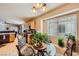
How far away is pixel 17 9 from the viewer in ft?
6.94

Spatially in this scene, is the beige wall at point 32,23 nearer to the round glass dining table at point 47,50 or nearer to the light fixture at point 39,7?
the light fixture at point 39,7

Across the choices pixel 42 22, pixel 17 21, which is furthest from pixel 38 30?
pixel 17 21

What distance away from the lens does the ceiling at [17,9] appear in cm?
210

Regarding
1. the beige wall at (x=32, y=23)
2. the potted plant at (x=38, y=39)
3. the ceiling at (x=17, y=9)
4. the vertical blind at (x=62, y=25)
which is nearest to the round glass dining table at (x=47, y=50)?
the potted plant at (x=38, y=39)

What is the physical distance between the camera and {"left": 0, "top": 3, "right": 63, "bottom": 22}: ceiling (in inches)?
82.7

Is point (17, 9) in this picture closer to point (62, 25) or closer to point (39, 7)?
point (39, 7)

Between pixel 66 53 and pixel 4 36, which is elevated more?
pixel 4 36

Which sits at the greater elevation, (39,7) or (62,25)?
(39,7)

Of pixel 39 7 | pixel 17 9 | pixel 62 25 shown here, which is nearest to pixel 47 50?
pixel 62 25

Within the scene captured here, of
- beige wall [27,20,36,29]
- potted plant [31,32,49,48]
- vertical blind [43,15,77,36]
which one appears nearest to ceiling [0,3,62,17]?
beige wall [27,20,36,29]

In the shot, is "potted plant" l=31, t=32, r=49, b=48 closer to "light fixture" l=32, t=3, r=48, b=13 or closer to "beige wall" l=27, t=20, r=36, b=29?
"beige wall" l=27, t=20, r=36, b=29

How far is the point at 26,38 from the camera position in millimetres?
2139

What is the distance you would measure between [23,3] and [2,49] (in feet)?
2.50

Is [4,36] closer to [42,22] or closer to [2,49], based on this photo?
[2,49]
